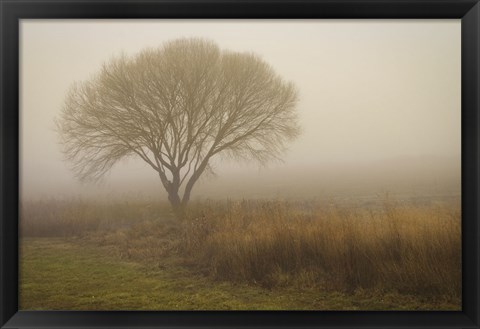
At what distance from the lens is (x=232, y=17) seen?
2648 millimetres

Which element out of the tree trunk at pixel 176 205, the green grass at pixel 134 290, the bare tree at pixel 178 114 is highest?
the bare tree at pixel 178 114

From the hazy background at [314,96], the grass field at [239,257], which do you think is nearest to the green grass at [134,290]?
the grass field at [239,257]

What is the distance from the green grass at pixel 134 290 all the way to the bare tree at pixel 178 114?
0.52 metres

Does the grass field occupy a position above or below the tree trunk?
below

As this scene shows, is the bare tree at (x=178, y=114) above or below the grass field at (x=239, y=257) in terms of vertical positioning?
above

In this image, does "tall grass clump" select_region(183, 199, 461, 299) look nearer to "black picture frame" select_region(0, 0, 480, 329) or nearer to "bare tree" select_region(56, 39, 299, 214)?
"black picture frame" select_region(0, 0, 480, 329)

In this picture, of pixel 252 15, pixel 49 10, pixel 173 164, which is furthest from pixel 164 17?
pixel 173 164

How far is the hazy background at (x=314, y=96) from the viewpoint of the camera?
8.66 feet

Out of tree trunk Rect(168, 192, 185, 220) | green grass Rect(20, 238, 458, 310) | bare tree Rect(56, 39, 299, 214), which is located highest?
bare tree Rect(56, 39, 299, 214)

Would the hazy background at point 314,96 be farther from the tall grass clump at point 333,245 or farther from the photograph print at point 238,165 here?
the tall grass clump at point 333,245

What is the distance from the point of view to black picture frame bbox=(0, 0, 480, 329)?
263 cm

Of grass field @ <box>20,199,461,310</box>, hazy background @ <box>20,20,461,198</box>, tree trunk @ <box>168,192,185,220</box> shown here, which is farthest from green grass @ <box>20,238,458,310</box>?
hazy background @ <box>20,20,461,198</box>

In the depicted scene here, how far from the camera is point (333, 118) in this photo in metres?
2.66

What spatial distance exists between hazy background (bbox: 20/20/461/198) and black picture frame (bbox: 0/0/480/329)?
6cm
